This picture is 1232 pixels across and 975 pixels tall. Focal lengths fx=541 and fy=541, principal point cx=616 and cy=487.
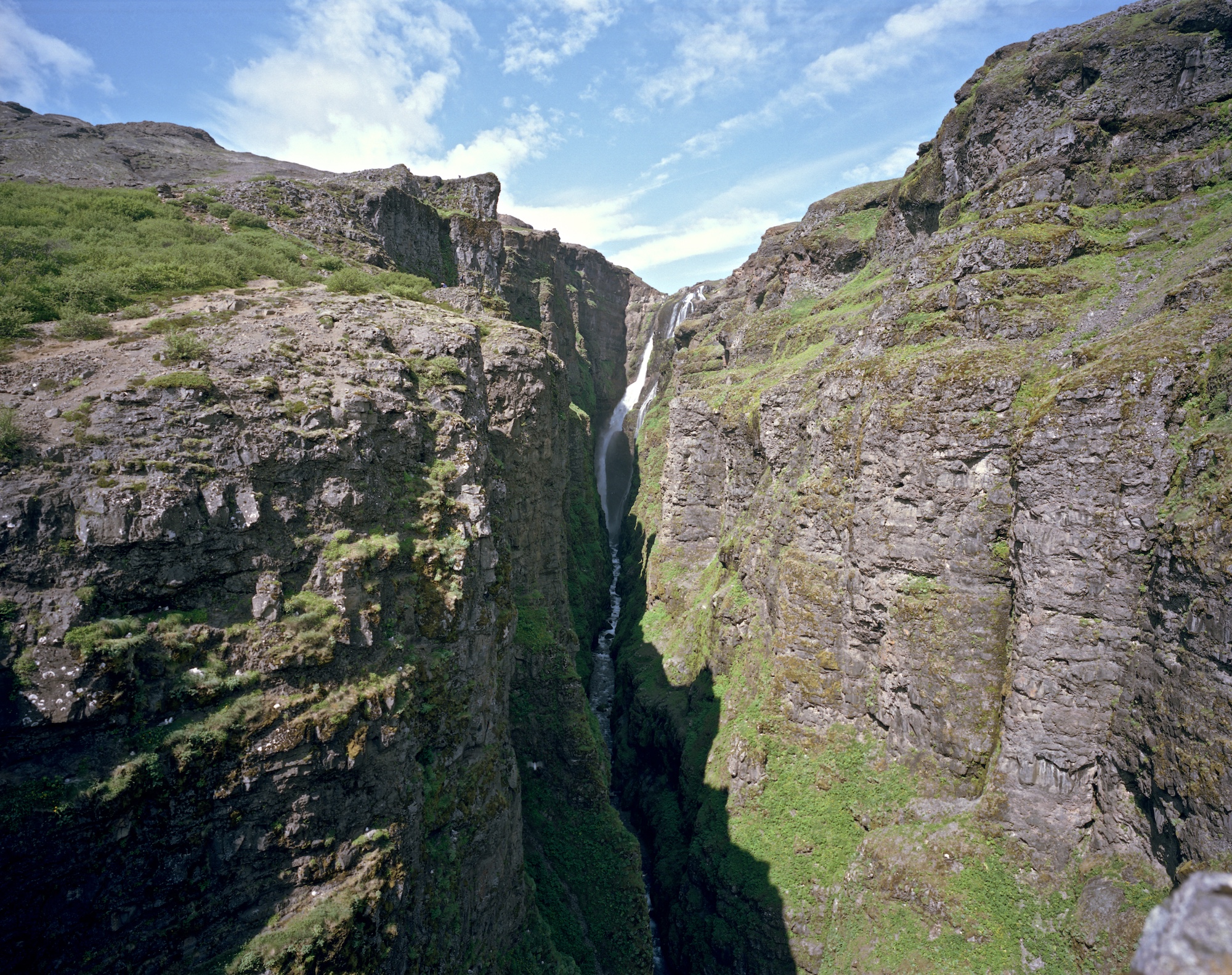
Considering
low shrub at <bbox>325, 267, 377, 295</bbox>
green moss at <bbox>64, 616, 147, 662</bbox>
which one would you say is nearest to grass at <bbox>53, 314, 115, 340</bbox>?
low shrub at <bbox>325, 267, 377, 295</bbox>

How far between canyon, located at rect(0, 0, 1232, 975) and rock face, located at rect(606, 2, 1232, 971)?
0.13 meters

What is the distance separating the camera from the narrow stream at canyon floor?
28.2 metres

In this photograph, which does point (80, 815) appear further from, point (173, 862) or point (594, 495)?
point (594, 495)

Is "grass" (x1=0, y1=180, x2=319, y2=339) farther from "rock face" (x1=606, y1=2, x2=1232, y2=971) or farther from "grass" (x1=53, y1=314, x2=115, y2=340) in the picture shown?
"rock face" (x1=606, y1=2, x2=1232, y2=971)

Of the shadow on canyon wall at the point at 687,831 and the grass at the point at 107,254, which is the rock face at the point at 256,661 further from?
the shadow on canyon wall at the point at 687,831

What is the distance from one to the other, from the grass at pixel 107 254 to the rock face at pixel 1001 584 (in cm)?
2005

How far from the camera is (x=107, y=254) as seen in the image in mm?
12844

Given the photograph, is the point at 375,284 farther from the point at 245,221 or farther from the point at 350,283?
the point at 245,221

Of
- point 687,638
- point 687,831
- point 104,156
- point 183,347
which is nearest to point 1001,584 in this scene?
point 687,831

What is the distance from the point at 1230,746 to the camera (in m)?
10.9

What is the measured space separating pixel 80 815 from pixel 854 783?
2023 centimetres

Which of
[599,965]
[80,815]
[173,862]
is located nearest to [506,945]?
[599,965]

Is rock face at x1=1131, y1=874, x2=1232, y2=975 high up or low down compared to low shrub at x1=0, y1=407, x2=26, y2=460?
down

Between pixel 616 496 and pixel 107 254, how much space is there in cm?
5577
